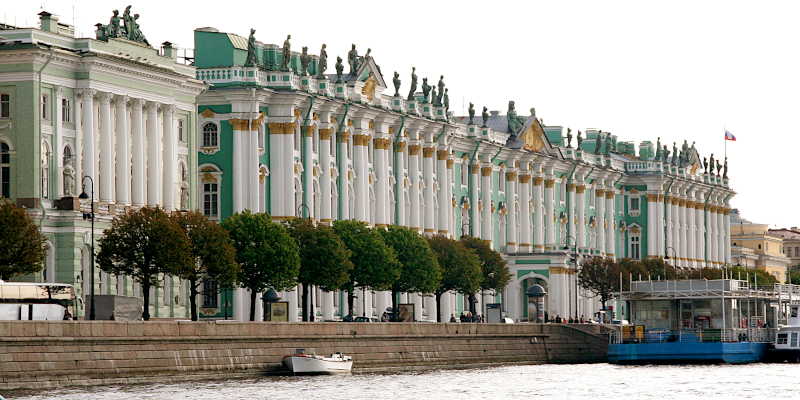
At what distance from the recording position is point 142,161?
255 ft

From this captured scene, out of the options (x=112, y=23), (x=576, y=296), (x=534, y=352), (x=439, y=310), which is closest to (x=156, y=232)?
(x=112, y=23)

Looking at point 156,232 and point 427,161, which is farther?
point 427,161

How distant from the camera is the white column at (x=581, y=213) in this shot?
134 m

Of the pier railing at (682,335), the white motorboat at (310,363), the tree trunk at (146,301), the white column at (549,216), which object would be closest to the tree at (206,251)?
the tree trunk at (146,301)

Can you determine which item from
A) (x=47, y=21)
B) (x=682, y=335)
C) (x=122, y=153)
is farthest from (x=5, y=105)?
(x=682, y=335)

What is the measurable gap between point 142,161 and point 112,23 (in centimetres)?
538

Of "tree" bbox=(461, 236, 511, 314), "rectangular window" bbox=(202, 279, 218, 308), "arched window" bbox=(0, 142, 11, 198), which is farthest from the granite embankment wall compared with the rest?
"tree" bbox=(461, 236, 511, 314)

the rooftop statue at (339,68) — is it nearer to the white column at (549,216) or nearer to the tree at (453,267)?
the tree at (453,267)

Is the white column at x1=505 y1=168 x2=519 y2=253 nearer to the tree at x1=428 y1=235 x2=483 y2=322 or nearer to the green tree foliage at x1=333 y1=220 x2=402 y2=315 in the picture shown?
the tree at x1=428 y1=235 x2=483 y2=322

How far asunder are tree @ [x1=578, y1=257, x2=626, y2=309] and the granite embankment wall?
31328mm

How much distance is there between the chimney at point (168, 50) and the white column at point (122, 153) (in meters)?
5.13

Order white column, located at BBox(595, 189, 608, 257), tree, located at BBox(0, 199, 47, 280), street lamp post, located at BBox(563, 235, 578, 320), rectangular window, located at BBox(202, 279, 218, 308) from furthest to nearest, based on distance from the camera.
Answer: white column, located at BBox(595, 189, 608, 257)
street lamp post, located at BBox(563, 235, 578, 320)
rectangular window, located at BBox(202, 279, 218, 308)
tree, located at BBox(0, 199, 47, 280)

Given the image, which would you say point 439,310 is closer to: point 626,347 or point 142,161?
point 626,347

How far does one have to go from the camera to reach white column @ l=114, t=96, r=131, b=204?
3012 inches
